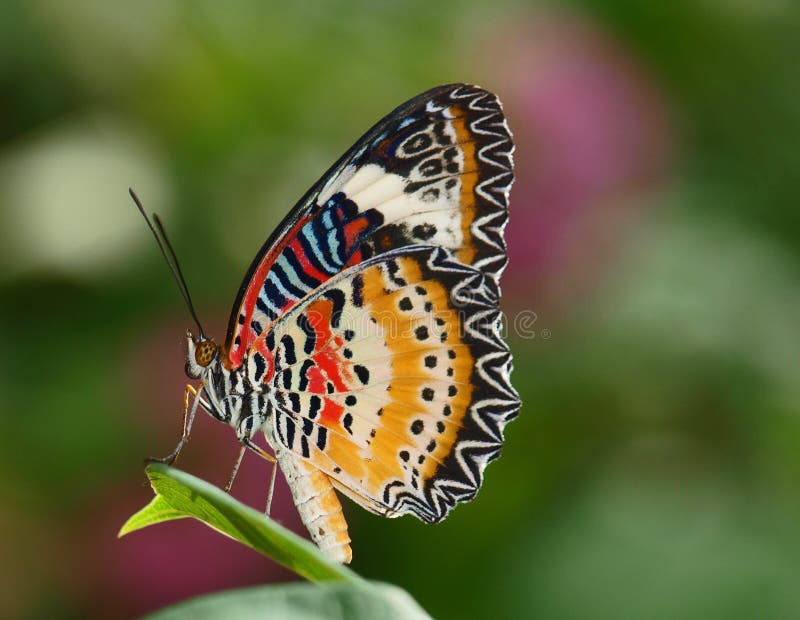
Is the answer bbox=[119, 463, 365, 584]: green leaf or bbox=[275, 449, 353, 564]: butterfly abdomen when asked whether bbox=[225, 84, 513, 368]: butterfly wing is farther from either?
bbox=[119, 463, 365, 584]: green leaf

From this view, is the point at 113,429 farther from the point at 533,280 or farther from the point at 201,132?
the point at 533,280

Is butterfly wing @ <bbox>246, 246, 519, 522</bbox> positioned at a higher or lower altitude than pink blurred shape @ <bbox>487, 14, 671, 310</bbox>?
lower

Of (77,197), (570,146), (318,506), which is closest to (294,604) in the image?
(318,506)

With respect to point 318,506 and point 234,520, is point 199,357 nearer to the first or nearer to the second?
point 318,506

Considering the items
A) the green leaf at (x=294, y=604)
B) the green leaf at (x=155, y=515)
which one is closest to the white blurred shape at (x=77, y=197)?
→ the green leaf at (x=155, y=515)

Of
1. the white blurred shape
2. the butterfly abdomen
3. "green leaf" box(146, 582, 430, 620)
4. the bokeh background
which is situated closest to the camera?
"green leaf" box(146, 582, 430, 620)

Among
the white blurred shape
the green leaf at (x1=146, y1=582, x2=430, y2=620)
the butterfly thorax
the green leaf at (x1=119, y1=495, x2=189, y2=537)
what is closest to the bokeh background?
the white blurred shape
